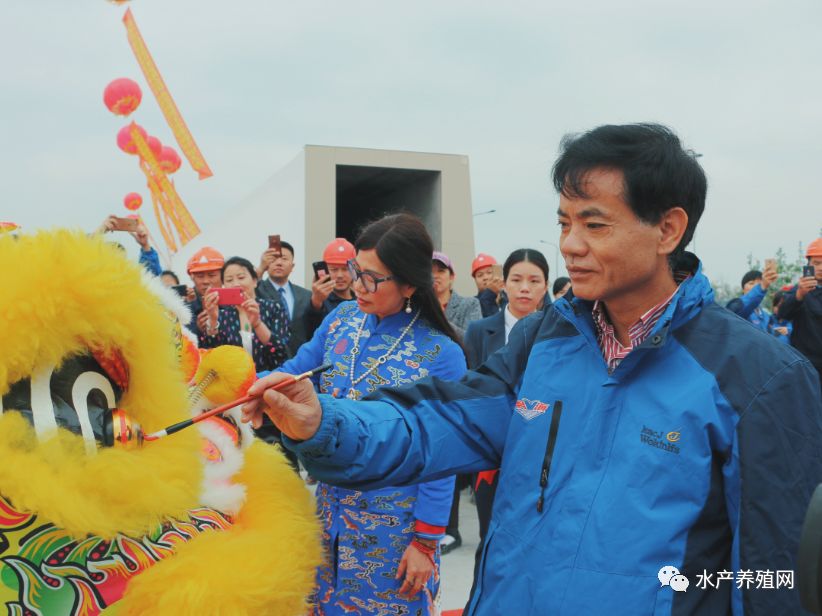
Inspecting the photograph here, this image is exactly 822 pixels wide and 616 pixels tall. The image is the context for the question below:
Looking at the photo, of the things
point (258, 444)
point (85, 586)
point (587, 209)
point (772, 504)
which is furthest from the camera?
point (258, 444)

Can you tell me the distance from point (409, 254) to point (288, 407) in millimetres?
1099

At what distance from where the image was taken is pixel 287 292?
20.3 ft

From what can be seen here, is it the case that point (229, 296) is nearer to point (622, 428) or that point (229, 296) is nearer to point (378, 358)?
point (378, 358)

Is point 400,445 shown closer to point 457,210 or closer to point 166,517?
point 166,517

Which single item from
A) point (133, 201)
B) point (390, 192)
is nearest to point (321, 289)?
point (390, 192)

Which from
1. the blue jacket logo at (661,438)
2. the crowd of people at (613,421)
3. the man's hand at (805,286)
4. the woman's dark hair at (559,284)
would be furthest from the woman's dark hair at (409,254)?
the man's hand at (805,286)

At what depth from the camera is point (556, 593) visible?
138 cm

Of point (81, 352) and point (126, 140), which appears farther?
point (126, 140)

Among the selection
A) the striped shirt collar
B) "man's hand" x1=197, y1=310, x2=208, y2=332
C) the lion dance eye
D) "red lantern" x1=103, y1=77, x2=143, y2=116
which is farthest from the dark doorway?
the lion dance eye

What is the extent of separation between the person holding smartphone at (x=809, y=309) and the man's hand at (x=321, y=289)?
413cm

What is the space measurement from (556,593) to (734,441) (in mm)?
421

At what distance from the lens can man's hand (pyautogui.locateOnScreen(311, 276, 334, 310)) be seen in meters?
5.41

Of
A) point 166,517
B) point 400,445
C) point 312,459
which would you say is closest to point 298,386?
point 312,459

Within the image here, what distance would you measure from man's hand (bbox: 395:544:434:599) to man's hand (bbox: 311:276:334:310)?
333cm
